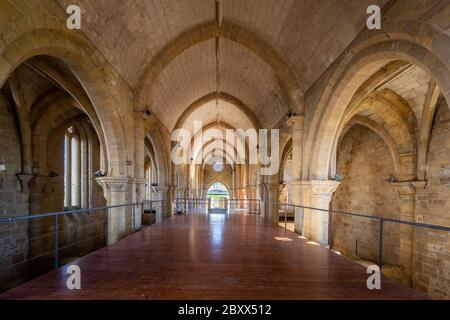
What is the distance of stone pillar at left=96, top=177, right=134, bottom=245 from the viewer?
7234 millimetres

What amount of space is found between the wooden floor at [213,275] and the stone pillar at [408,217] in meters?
5.31

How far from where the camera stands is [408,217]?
8.71 meters

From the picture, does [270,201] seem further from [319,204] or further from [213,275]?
[213,275]

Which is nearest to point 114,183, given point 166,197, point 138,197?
point 138,197

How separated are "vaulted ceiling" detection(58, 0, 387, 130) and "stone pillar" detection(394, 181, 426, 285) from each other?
16.3 feet

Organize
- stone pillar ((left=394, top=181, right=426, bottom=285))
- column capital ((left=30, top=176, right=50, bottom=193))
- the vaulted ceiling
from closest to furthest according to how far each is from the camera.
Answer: the vaulted ceiling
stone pillar ((left=394, top=181, right=426, bottom=285))
column capital ((left=30, top=176, right=50, bottom=193))

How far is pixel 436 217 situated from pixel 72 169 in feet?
47.6

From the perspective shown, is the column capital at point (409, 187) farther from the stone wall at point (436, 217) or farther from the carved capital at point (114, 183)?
the carved capital at point (114, 183)

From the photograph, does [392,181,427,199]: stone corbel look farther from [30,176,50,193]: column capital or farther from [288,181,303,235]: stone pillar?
[30,176,50,193]: column capital

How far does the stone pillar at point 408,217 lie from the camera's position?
27.9 feet

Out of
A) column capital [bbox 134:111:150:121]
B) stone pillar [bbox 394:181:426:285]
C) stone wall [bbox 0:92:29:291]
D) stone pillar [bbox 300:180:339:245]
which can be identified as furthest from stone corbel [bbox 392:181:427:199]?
stone wall [bbox 0:92:29:291]
